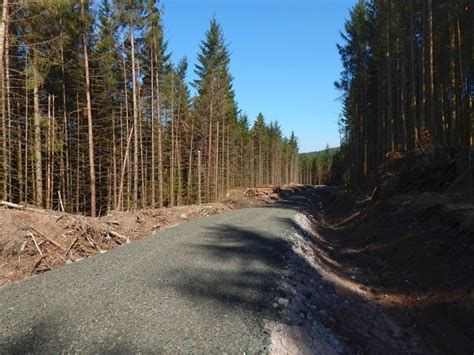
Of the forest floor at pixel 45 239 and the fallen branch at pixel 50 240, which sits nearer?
the forest floor at pixel 45 239

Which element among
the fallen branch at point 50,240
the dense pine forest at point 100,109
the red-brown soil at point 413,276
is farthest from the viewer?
the dense pine forest at point 100,109

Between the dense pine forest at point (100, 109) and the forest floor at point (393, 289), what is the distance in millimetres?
11045

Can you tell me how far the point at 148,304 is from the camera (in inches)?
214

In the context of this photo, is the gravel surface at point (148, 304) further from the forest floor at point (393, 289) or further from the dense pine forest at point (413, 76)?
the dense pine forest at point (413, 76)

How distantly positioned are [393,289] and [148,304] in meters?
5.39

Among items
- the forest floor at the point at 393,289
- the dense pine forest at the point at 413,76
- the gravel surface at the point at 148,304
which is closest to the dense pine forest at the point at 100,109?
the gravel surface at the point at 148,304

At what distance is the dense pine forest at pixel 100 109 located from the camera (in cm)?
1518

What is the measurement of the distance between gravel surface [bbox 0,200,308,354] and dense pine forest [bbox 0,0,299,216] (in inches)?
321

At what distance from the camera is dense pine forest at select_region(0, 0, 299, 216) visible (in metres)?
15.2

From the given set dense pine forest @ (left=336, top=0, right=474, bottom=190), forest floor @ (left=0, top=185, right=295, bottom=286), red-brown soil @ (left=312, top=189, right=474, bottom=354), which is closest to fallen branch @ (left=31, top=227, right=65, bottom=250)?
forest floor @ (left=0, top=185, right=295, bottom=286)

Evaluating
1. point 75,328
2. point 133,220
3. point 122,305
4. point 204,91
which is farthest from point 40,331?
point 204,91

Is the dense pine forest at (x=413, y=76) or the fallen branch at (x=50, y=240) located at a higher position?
the dense pine forest at (x=413, y=76)

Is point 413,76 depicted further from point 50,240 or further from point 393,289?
point 50,240

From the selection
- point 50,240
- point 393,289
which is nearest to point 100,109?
point 50,240
